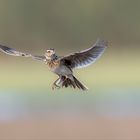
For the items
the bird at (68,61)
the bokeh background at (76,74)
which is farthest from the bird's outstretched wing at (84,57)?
the bokeh background at (76,74)

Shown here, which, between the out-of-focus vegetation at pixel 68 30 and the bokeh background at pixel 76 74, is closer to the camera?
the bokeh background at pixel 76 74

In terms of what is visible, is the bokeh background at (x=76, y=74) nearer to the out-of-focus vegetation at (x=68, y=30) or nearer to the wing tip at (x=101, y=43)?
the out-of-focus vegetation at (x=68, y=30)

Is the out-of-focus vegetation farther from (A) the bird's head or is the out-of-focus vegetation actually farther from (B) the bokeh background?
(A) the bird's head

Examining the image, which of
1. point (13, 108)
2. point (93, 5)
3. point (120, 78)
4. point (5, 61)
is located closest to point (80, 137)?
point (13, 108)

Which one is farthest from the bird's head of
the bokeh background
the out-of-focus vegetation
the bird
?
the out-of-focus vegetation

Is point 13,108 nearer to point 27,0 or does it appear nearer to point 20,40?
point 20,40

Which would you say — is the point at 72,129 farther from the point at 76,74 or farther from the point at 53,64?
the point at 53,64
